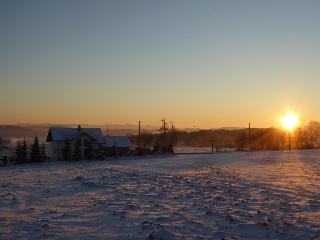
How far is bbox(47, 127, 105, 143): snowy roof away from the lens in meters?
70.3

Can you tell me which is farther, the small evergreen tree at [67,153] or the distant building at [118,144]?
the distant building at [118,144]

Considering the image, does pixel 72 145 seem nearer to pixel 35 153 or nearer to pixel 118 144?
pixel 118 144

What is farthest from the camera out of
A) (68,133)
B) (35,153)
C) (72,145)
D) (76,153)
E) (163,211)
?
(68,133)

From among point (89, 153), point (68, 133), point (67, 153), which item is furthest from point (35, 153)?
point (68, 133)

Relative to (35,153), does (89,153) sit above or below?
below

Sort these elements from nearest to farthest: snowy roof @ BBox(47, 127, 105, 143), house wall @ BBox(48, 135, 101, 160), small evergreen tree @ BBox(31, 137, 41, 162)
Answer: small evergreen tree @ BBox(31, 137, 41, 162), house wall @ BBox(48, 135, 101, 160), snowy roof @ BBox(47, 127, 105, 143)

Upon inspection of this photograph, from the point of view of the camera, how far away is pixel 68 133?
2830 inches

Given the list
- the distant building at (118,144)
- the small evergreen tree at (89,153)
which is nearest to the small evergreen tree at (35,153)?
the small evergreen tree at (89,153)

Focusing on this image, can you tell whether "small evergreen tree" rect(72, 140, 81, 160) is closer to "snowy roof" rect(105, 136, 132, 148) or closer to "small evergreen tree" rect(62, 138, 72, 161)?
"small evergreen tree" rect(62, 138, 72, 161)

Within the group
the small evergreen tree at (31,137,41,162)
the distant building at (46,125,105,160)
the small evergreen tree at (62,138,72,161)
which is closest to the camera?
the small evergreen tree at (31,137,41,162)

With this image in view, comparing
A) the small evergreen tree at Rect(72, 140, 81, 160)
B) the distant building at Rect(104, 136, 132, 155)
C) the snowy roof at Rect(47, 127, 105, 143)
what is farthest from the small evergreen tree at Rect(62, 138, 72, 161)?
the distant building at Rect(104, 136, 132, 155)

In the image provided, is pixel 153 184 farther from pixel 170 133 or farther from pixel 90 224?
pixel 170 133

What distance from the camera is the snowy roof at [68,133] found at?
70.3 metres

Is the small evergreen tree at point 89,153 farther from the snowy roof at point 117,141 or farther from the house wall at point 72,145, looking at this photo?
the snowy roof at point 117,141
